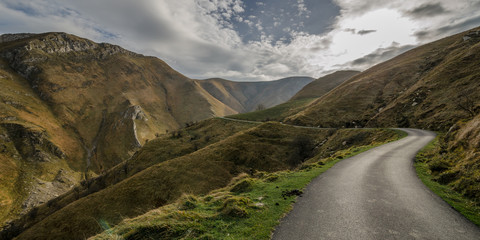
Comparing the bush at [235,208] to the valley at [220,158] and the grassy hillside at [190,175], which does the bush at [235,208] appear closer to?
the valley at [220,158]

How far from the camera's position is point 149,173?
4172 cm

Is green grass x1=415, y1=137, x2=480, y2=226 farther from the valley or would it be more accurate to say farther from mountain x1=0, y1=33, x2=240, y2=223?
mountain x1=0, y1=33, x2=240, y2=223

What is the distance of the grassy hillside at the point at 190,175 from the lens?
110ft

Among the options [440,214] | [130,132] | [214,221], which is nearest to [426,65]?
[440,214]

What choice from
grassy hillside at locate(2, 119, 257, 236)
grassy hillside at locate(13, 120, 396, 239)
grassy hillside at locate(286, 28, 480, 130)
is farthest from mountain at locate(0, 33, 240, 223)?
grassy hillside at locate(286, 28, 480, 130)

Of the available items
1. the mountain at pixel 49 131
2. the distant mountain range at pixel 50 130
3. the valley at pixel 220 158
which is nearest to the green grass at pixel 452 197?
the valley at pixel 220 158

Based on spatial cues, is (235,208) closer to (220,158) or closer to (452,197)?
(452,197)

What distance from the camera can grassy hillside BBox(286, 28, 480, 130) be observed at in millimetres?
32875

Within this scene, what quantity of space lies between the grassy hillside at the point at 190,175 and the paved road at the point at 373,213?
22.8 m

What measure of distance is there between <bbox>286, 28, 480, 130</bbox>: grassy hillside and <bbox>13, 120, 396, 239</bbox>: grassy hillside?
12.1m

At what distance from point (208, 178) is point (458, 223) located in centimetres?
3347

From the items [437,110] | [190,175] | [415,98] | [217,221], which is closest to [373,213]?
[217,221]

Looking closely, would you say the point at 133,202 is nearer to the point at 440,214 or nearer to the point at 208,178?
the point at 208,178

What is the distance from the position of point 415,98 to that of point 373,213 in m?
58.0
